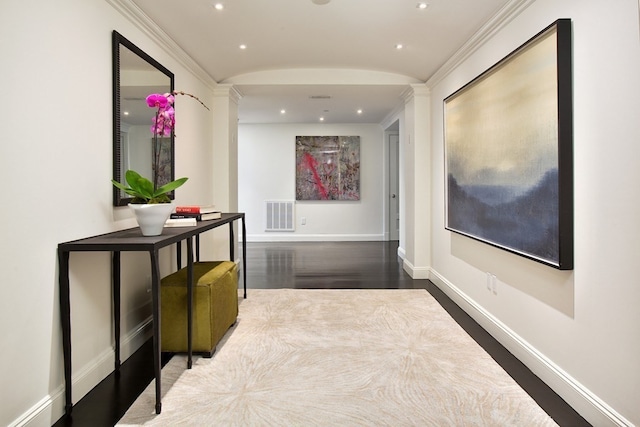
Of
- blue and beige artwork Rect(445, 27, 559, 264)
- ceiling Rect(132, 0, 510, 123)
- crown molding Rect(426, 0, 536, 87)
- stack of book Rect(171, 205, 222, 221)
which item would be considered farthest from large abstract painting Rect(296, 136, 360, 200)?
stack of book Rect(171, 205, 222, 221)

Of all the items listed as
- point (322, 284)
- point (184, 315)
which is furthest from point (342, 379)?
point (322, 284)

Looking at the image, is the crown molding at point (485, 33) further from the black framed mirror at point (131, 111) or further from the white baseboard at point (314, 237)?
the white baseboard at point (314, 237)

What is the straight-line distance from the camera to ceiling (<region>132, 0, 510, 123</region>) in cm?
278

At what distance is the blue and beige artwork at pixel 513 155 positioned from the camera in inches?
81.4

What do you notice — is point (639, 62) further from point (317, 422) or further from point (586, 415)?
point (317, 422)

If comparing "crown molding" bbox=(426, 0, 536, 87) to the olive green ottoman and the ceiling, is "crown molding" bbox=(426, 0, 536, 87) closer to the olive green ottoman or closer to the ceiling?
the ceiling

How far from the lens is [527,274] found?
2.39 metres

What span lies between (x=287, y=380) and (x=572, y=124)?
1975mm

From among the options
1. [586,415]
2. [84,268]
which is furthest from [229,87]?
[586,415]

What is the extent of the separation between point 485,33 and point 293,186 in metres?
5.45

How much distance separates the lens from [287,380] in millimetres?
2188

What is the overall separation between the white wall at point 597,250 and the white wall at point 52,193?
8.10 feet

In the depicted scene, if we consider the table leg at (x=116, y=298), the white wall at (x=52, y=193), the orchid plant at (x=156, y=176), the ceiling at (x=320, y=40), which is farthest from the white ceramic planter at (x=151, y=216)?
the ceiling at (x=320, y=40)

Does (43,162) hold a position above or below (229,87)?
below
